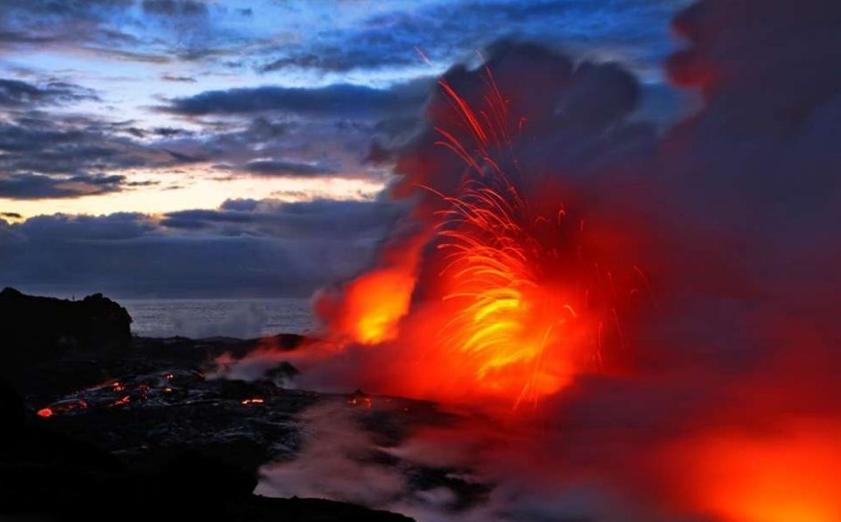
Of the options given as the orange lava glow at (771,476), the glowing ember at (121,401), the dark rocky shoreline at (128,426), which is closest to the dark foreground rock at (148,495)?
the dark rocky shoreline at (128,426)

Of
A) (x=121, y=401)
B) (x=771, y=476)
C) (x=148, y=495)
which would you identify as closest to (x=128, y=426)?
(x=121, y=401)

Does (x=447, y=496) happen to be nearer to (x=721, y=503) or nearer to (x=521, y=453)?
(x=521, y=453)

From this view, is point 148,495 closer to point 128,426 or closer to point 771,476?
point 128,426

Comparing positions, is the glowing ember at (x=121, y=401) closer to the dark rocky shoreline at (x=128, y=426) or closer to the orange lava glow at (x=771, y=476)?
the dark rocky shoreline at (x=128, y=426)

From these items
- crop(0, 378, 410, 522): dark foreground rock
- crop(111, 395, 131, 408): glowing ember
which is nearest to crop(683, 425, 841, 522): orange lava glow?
crop(0, 378, 410, 522): dark foreground rock

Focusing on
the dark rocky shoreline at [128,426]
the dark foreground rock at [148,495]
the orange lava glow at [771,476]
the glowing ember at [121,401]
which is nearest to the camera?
the dark foreground rock at [148,495]

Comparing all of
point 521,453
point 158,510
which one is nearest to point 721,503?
point 521,453
